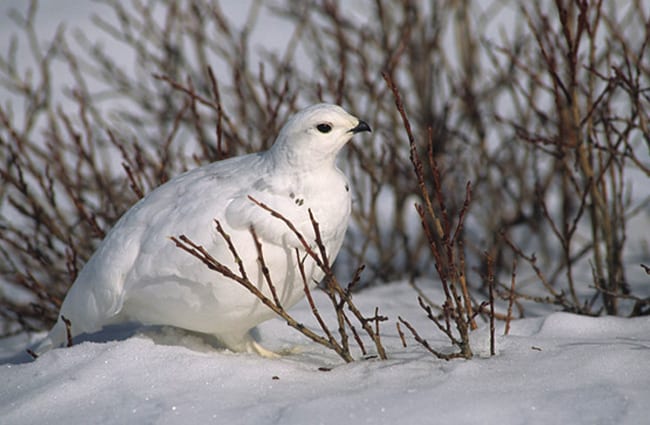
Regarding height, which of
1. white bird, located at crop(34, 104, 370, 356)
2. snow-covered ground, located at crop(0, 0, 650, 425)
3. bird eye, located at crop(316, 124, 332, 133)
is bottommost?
snow-covered ground, located at crop(0, 0, 650, 425)

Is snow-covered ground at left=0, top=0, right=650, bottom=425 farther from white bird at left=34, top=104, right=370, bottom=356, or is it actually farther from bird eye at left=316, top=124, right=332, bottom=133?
bird eye at left=316, top=124, right=332, bottom=133

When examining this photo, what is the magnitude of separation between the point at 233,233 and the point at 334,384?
19.7 inches

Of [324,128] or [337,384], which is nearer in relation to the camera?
[337,384]

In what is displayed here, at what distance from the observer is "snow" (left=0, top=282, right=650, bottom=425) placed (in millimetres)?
1911

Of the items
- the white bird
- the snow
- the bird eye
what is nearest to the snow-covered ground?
the snow

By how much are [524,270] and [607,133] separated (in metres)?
1.89

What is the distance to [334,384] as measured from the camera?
220 cm

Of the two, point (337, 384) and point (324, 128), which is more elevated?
point (324, 128)

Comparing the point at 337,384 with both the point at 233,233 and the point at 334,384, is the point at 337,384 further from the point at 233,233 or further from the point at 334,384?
the point at 233,233

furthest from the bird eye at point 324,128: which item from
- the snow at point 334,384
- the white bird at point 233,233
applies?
the snow at point 334,384

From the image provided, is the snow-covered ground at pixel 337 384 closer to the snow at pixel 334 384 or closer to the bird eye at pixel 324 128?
the snow at pixel 334 384

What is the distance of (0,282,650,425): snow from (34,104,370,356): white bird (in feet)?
0.52

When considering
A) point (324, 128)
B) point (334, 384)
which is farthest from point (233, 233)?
point (334, 384)

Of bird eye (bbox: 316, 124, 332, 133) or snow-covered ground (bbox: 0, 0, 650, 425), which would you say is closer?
snow-covered ground (bbox: 0, 0, 650, 425)
